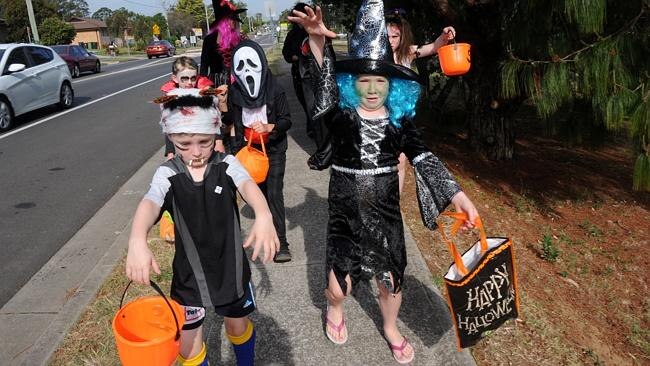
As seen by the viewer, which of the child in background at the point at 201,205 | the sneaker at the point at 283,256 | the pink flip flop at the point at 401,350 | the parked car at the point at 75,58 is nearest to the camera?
the child in background at the point at 201,205

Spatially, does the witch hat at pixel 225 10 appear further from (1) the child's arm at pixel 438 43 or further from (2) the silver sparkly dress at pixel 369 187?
(2) the silver sparkly dress at pixel 369 187

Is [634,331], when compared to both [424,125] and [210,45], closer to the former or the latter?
[210,45]

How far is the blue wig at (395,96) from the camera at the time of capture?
6.99 ft

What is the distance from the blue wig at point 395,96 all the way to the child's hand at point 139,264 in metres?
1.06

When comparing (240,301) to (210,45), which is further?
(210,45)

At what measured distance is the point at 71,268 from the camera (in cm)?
373

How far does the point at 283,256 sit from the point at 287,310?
0.64 meters

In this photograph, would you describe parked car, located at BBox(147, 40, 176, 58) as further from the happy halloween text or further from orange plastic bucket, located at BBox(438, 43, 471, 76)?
the happy halloween text

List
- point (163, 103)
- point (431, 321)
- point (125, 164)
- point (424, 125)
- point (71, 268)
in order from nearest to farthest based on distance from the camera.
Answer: point (163, 103) → point (431, 321) → point (71, 268) → point (125, 164) → point (424, 125)

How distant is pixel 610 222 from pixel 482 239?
11.1 ft

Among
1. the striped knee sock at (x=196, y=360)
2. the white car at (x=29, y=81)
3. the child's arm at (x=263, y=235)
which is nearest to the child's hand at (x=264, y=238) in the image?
the child's arm at (x=263, y=235)

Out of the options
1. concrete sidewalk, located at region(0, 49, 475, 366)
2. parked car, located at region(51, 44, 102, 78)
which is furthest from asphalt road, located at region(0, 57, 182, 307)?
parked car, located at region(51, 44, 102, 78)

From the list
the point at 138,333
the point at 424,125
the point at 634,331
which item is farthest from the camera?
the point at 424,125

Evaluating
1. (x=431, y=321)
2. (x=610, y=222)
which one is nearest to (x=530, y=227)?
(x=610, y=222)
